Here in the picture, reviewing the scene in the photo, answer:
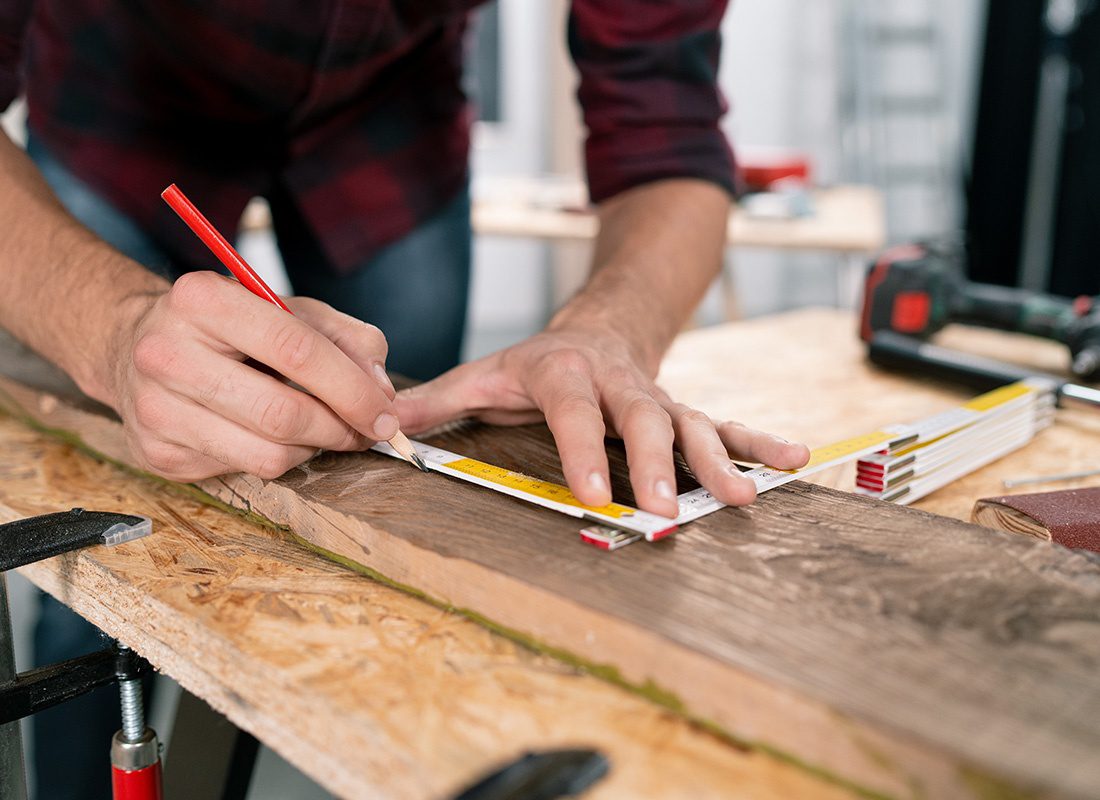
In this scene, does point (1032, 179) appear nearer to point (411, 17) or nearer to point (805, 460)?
point (411, 17)

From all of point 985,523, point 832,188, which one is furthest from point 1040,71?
point 985,523

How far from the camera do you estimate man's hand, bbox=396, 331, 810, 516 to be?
28.0 inches

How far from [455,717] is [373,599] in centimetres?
16

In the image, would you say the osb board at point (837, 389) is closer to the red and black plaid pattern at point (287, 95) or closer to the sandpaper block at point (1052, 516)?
the sandpaper block at point (1052, 516)

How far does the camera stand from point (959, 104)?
14.4ft

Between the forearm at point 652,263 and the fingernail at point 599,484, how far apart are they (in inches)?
12.4

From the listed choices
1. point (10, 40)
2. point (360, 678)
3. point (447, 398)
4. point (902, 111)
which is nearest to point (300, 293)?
point (10, 40)

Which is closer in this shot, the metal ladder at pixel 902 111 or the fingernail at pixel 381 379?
the fingernail at pixel 381 379

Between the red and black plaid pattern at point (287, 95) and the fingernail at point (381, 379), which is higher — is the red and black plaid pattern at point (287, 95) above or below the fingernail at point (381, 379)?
above

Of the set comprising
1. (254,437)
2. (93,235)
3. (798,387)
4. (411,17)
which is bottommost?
(798,387)

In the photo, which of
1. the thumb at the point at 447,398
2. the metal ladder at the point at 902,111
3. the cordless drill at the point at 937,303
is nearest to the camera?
the thumb at the point at 447,398

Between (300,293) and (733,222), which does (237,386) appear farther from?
(733,222)

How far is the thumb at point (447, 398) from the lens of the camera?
89 centimetres

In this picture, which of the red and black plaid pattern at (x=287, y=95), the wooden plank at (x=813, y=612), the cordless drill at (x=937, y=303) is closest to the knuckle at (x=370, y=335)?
the wooden plank at (x=813, y=612)
